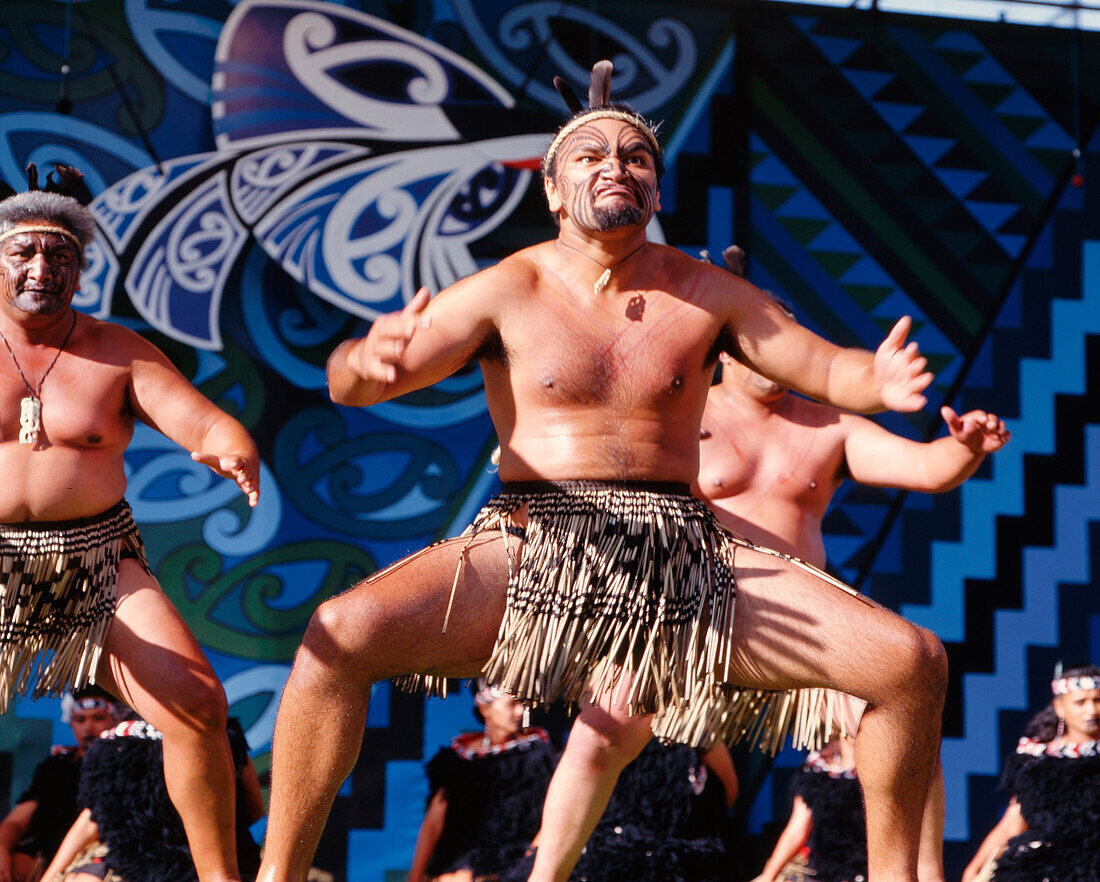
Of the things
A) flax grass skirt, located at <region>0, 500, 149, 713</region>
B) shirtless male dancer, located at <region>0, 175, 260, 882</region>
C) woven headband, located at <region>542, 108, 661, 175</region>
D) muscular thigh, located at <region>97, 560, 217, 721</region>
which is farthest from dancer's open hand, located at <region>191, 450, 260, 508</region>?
woven headband, located at <region>542, 108, 661, 175</region>

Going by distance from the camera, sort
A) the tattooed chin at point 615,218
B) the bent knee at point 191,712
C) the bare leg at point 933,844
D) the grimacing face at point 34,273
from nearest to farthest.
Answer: the tattooed chin at point 615,218 < the bent knee at point 191,712 < the grimacing face at point 34,273 < the bare leg at point 933,844

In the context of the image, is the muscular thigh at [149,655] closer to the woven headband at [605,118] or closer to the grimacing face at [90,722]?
the woven headband at [605,118]

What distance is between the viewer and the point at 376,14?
558 centimetres

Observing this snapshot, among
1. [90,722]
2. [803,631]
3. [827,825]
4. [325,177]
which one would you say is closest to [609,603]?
[803,631]

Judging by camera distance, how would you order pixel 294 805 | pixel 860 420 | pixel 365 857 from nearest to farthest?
pixel 294 805, pixel 860 420, pixel 365 857

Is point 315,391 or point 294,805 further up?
point 315,391

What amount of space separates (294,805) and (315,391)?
3169 millimetres

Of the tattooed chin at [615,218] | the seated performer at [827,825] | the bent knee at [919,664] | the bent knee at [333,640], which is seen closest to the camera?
the bent knee at [333,640]

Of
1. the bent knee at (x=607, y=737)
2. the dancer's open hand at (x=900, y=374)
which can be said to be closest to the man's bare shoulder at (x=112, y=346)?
the bent knee at (x=607, y=737)

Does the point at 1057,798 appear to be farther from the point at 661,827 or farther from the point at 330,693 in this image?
the point at 330,693

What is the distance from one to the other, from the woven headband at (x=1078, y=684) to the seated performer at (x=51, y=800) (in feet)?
11.3

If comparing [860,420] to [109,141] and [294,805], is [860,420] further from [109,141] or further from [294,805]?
[109,141]

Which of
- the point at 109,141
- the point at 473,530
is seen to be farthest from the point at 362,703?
the point at 109,141

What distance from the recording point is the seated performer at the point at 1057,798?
4082mm
